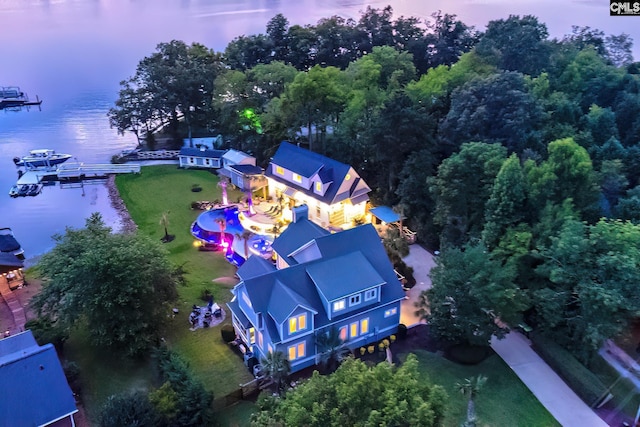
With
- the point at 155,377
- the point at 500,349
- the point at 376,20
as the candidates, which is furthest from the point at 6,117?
the point at 500,349

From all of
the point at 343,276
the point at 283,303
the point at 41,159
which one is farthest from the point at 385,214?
the point at 41,159

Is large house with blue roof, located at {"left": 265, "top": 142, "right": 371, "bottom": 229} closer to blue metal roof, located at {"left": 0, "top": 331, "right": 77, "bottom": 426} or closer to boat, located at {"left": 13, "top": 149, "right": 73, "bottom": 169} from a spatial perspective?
blue metal roof, located at {"left": 0, "top": 331, "right": 77, "bottom": 426}

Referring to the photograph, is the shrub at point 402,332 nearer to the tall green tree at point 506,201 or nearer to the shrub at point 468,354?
the shrub at point 468,354

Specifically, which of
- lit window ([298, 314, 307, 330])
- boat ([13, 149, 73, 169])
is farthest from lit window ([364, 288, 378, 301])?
boat ([13, 149, 73, 169])

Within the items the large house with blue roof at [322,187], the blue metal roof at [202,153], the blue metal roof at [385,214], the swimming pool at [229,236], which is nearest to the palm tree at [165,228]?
the swimming pool at [229,236]

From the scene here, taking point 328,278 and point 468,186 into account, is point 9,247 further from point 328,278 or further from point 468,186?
point 468,186

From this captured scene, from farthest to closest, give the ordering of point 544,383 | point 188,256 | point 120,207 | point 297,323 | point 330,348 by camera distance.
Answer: point 120,207
point 188,256
point 330,348
point 544,383
point 297,323

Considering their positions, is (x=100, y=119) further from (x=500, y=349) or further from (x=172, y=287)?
(x=500, y=349)
